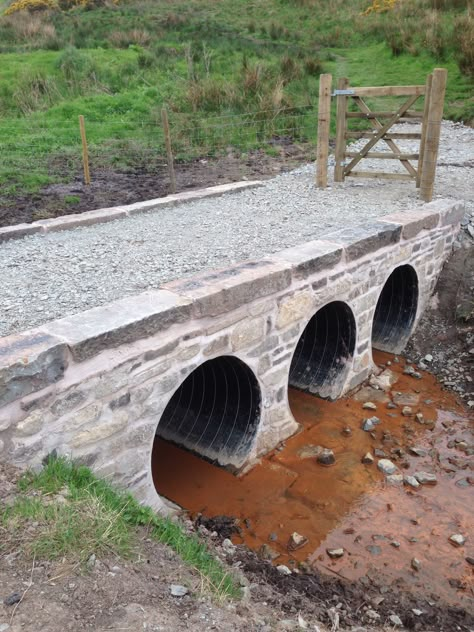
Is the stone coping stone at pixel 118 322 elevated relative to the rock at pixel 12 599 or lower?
elevated

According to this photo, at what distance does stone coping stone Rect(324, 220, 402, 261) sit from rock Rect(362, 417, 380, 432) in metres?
1.81

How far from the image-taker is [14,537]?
308 cm

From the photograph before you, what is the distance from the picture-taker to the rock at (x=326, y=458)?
5.93 metres

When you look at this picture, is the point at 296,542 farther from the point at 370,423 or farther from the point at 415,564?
the point at 370,423

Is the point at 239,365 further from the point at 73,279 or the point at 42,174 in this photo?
the point at 42,174

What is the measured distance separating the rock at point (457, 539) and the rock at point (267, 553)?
1.46 m

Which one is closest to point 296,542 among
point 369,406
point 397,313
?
point 369,406

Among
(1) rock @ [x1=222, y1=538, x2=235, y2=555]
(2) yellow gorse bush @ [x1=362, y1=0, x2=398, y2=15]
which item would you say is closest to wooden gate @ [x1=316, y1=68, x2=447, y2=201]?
(1) rock @ [x1=222, y1=538, x2=235, y2=555]

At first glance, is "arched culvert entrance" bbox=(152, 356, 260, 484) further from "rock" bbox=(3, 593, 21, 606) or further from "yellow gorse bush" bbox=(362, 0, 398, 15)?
"yellow gorse bush" bbox=(362, 0, 398, 15)

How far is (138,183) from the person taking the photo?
11.0 meters

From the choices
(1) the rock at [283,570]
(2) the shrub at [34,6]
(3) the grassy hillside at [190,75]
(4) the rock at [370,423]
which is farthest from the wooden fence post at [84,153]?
(2) the shrub at [34,6]

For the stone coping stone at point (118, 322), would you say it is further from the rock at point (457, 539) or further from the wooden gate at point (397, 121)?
the wooden gate at point (397, 121)

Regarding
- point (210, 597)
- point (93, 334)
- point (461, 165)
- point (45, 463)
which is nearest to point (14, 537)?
point (45, 463)

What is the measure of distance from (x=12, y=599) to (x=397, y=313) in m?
6.71
